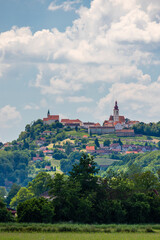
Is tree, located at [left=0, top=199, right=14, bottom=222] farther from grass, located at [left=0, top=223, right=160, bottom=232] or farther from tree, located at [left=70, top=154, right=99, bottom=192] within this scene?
tree, located at [left=70, top=154, right=99, bottom=192]

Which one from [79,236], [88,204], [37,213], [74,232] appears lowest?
[79,236]

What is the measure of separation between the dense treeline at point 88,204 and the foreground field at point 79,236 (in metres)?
10.8

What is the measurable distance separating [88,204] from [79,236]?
15018 millimetres

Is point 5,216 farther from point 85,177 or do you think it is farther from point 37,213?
point 85,177

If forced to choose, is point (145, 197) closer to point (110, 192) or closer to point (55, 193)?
point (110, 192)

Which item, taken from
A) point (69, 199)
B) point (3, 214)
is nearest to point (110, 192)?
point (69, 199)

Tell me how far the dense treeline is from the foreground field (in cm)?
1079

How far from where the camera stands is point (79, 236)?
49.7 m

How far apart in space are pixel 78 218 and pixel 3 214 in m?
9.01

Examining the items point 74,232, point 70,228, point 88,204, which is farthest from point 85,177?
point 74,232

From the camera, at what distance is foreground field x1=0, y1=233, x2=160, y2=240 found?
47.3 m

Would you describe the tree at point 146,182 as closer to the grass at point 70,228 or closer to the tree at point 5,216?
the tree at point 5,216

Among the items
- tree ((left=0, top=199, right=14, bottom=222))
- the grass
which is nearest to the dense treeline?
tree ((left=0, top=199, right=14, bottom=222))

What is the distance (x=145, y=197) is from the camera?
6981 centimetres
